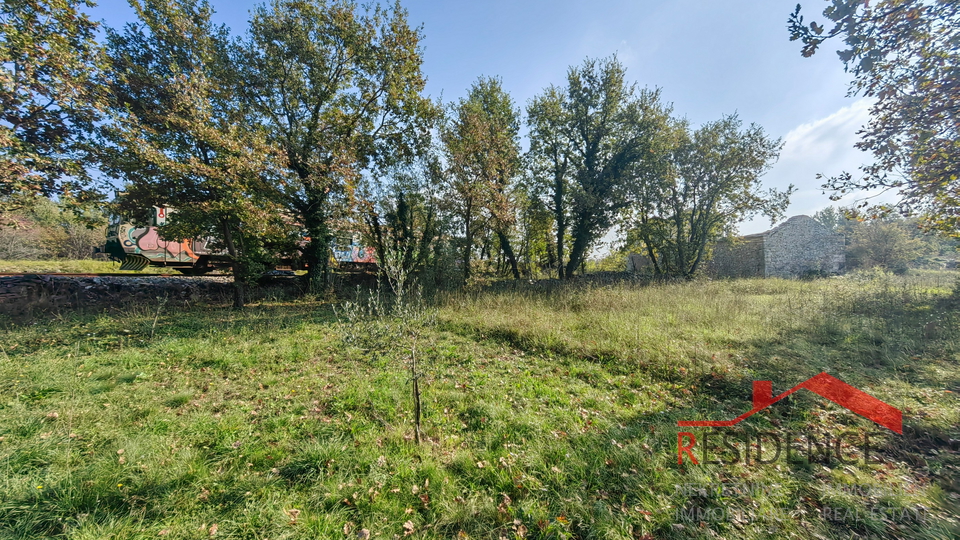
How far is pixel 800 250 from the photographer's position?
2406cm

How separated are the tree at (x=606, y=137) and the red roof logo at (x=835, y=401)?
13.6 metres

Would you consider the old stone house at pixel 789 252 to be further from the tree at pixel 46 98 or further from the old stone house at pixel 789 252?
the tree at pixel 46 98

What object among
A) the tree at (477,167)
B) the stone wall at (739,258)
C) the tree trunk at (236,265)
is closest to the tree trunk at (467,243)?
the tree at (477,167)

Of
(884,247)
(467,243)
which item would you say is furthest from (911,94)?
(884,247)

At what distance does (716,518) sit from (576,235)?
1727 cm

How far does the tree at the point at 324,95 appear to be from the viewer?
11.2m

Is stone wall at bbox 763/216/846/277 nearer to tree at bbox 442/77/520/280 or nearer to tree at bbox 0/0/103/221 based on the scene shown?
tree at bbox 442/77/520/280

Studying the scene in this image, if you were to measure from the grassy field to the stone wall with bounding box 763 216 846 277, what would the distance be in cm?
2105

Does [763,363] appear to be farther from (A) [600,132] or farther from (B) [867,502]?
(A) [600,132]

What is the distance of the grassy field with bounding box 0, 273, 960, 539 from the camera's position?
2.36m

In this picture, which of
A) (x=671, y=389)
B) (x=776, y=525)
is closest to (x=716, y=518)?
(x=776, y=525)
